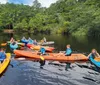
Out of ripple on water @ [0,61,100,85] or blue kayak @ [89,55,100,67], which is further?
blue kayak @ [89,55,100,67]

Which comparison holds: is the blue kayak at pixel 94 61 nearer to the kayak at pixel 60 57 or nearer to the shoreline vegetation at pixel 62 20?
the kayak at pixel 60 57

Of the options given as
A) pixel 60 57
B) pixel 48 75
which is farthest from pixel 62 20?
pixel 48 75

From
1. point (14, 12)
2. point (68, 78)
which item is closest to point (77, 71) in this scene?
point (68, 78)

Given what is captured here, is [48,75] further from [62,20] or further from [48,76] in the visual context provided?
[62,20]

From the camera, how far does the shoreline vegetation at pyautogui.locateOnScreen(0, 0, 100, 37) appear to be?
191 feet

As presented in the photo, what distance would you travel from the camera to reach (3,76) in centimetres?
1727

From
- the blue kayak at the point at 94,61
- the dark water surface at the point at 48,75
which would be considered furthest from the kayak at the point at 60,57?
the blue kayak at the point at 94,61

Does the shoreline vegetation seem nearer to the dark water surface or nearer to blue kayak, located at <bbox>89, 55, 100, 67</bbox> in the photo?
blue kayak, located at <bbox>89, 55, 100, 67</bbox>

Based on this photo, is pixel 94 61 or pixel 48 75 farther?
pixel 94 61

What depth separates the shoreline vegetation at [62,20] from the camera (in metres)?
58.2

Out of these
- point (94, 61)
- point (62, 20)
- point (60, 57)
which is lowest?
point (94, 61)

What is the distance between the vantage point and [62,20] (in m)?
73.1

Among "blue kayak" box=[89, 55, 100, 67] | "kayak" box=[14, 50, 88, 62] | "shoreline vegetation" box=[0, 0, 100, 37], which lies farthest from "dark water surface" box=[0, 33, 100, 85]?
"shoreline vegetation" box=[0, 0, 100, 37]

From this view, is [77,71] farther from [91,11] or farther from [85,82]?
[91,11]
